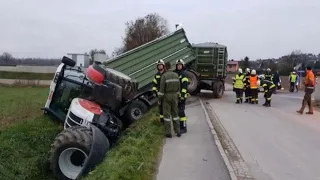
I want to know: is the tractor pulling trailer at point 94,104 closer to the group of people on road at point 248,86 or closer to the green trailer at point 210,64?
the green trailer at point 210,64

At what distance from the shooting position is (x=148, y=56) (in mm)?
13281

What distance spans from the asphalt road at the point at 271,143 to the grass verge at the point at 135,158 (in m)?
1.46

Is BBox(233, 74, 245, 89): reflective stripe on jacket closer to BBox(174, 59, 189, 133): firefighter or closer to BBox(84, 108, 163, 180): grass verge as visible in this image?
BBox(174, 59, 189, 133): firefighter

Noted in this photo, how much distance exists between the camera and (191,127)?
970 cm

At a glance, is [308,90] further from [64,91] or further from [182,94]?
[64,91]

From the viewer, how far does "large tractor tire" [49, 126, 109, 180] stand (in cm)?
654

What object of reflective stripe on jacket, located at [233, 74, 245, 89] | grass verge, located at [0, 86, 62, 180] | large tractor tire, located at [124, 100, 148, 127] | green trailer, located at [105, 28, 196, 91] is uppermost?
green trailer, located at [105, 28, 196, 91]

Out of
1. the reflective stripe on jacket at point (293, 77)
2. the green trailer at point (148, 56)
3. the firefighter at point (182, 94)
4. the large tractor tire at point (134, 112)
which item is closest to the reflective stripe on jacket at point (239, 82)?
the green trailer at point (148, 56)

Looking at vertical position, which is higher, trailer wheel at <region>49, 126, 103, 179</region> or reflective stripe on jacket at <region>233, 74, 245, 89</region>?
reflective stripe on jacket at <region>233, 74, 245, 89</region>

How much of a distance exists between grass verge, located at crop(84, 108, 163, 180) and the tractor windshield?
1590 millimetres

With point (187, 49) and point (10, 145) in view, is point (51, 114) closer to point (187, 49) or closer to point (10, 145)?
point (10, 145)

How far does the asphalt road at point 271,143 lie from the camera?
612 centimetres

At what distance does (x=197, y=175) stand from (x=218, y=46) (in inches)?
490

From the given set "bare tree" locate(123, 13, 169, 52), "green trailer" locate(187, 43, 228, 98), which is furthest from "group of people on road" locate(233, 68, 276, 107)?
"bare tree" locate(123, 13, 169, 52)
